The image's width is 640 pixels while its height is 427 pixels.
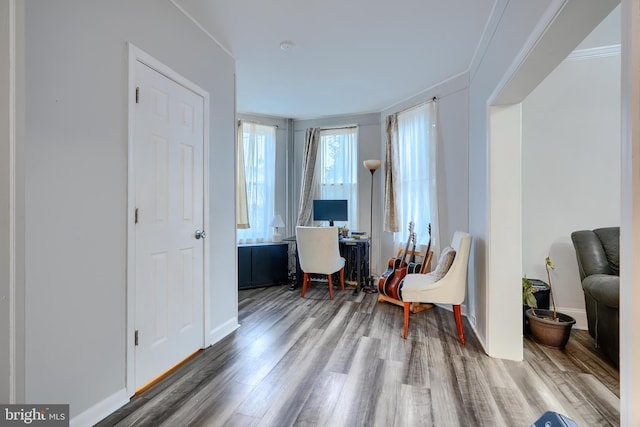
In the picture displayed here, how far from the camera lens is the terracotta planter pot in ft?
7.50

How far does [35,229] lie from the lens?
4.18 feet

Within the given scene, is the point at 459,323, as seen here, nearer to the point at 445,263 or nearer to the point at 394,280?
the point at 445,263

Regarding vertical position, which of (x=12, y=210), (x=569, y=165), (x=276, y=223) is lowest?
(x=276, y=223)

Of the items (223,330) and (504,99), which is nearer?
(504,99)

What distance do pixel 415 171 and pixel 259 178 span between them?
229cm

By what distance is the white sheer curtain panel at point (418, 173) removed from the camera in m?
3.51

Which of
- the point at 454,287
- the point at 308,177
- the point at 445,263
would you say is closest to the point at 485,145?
the point at 445,263

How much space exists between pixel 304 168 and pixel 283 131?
0.74 metres

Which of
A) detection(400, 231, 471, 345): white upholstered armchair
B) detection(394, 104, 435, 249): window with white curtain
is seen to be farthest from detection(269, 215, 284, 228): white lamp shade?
detection(400, 231, 471, 345): white upholstered armchair

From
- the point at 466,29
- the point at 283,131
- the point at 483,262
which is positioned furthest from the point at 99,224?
the point at 283,131

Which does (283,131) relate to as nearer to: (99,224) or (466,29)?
(466,29)

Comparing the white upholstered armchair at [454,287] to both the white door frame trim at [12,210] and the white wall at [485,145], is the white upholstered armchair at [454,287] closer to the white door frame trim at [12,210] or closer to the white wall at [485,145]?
the white wall at [485,145]
